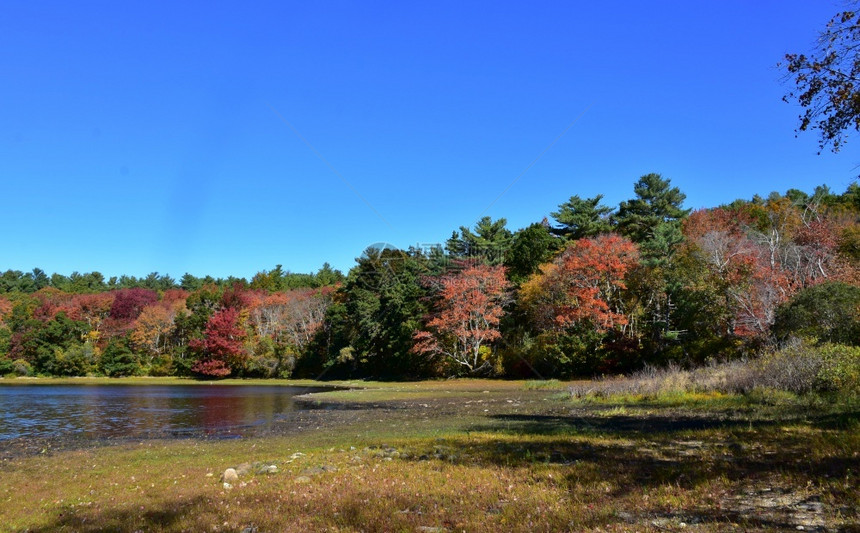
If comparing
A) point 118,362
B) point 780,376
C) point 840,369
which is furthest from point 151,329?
point 840,369

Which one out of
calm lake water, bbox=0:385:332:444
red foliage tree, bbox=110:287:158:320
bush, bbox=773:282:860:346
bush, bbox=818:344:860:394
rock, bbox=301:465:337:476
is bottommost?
calm lake water, bbox=0:385:332:444

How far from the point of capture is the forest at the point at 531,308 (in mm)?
39250

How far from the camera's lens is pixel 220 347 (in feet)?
270

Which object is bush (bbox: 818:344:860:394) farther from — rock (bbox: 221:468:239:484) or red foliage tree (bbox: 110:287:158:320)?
red foliage tree (bbox: 110:287:158:320)

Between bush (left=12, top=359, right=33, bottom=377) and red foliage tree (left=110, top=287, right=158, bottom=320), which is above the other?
red foliage tree (left=110, top=287, right=158, bottom=320)

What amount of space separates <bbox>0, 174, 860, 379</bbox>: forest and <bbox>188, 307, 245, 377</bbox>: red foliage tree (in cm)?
25

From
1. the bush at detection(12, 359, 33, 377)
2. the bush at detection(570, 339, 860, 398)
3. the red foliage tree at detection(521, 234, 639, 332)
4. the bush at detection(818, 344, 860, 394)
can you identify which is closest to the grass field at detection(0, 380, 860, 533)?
the bush at detection(818, 344, 860, 394)

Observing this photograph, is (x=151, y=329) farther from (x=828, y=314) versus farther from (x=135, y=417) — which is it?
(x=828, y=314)

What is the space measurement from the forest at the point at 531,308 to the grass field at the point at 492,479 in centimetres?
1487

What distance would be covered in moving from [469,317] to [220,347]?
151ft

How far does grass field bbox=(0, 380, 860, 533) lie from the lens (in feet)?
22.2

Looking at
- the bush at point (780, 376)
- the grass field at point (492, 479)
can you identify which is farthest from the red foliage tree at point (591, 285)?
the grass field at point (492, 479)

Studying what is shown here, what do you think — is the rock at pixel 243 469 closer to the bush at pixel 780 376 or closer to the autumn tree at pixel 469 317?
the bush at pixel 780 376

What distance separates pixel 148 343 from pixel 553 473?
9661cm
